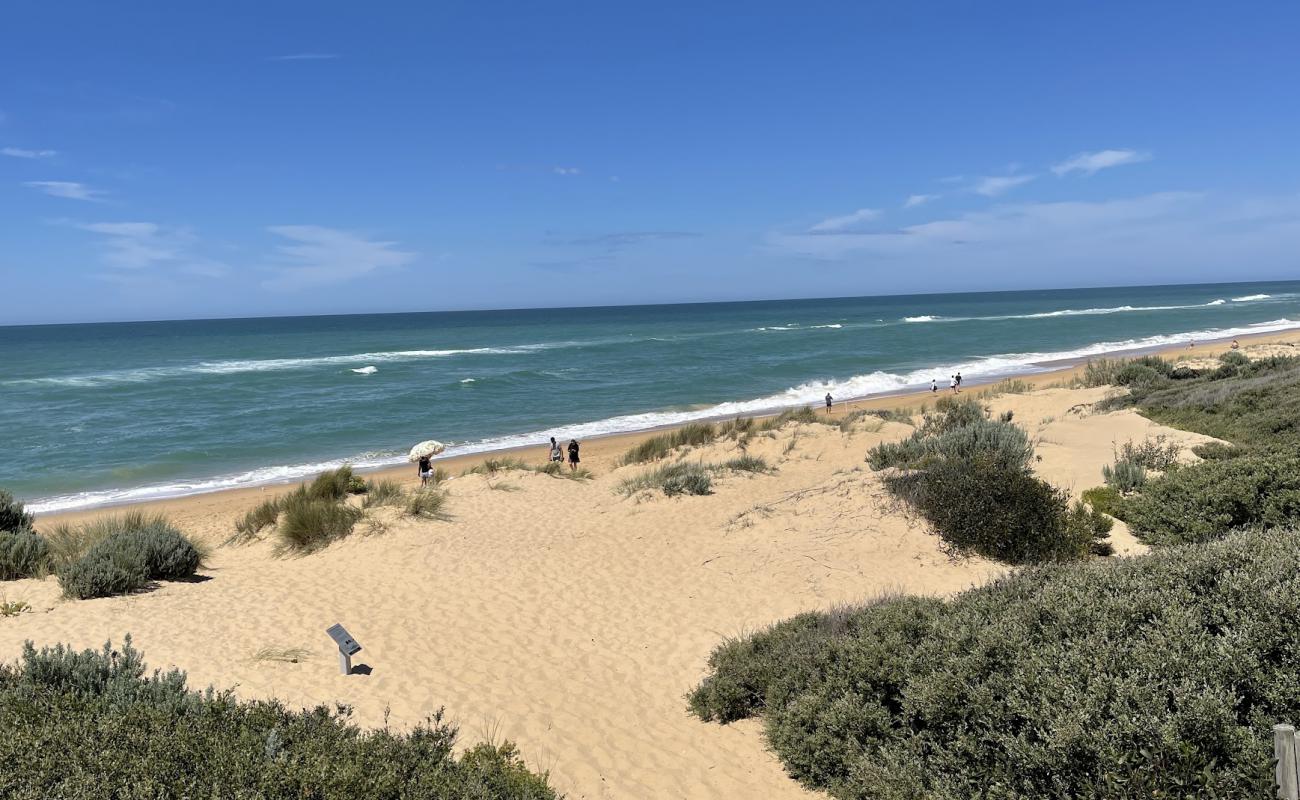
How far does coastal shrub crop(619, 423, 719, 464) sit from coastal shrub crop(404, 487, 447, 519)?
6.27 meters

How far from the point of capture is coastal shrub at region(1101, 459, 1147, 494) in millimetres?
10258

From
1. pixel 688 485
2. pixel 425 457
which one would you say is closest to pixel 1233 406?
pixel 688 485

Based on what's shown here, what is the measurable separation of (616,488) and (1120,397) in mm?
13494

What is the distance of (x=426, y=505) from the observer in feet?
43.3

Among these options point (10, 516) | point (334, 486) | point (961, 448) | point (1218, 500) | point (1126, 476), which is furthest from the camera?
point (334, 486)

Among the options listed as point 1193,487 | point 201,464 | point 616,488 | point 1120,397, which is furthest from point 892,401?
point 201,464

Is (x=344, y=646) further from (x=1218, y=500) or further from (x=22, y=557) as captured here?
(x=1218, y=500)

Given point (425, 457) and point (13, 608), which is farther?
point (425, 457)

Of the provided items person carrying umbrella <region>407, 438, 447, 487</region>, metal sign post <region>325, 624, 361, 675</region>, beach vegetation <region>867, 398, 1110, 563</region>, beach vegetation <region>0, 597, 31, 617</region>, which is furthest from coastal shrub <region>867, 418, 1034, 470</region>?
beach vegetation <region>0, 597, 31, 617</region>

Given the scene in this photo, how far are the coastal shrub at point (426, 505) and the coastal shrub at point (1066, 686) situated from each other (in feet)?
29.4

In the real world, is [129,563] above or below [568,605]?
above

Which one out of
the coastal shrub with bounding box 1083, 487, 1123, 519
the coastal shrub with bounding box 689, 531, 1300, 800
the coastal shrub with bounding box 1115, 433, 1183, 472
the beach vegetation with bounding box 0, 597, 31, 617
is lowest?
the beach vegetation with bounding box 0, 597, 31, 617

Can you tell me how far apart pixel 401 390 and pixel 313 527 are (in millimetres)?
26108

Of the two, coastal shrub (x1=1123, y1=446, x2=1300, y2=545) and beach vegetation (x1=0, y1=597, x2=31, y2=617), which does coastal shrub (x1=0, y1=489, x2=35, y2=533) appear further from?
coastal shrub (x1=1123, y1=446, x2=1300, y2=545)
